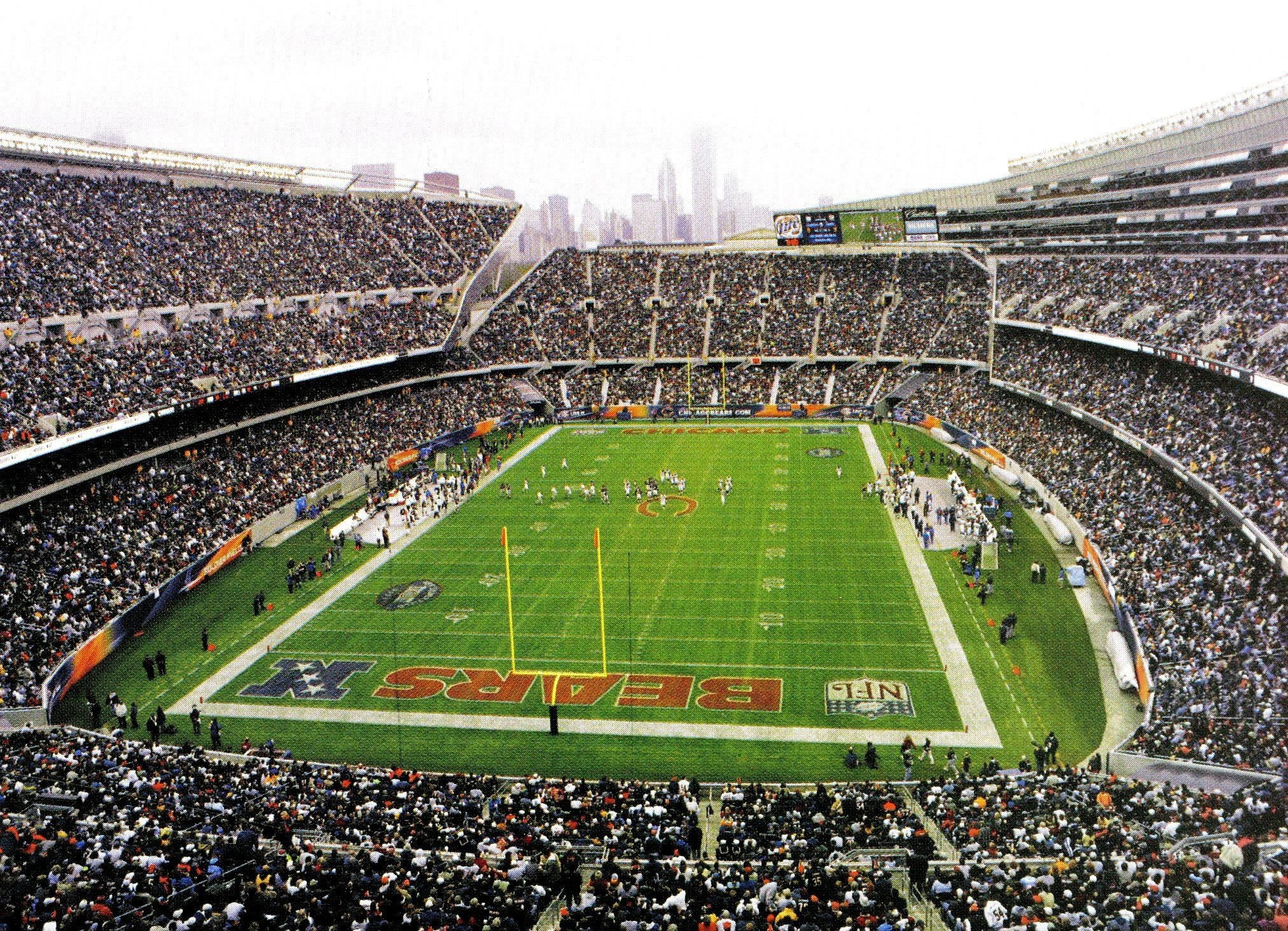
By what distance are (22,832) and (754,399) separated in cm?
5624

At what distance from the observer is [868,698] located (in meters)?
24.5

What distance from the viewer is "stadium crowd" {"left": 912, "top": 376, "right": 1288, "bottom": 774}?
19250 mm

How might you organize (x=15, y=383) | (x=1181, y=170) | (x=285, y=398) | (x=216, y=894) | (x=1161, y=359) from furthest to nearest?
(x=285, y=398), (x=1181, y=170), (x=1161, y=359), (x=15, y=383), (x=216, y=894)

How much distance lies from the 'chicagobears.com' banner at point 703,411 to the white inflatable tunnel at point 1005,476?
18.3 metres

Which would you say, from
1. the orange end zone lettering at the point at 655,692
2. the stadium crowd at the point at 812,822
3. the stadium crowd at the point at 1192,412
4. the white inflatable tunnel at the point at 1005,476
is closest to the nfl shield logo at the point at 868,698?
the orange end zone lettering at the point at 655,692

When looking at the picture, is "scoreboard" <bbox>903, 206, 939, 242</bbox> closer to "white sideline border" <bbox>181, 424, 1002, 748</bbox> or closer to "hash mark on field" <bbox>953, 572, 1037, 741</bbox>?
"hash mark on field" <bbox>953, 572, 1037, 741</bbox>

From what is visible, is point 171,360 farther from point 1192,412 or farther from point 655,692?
point 1192,412

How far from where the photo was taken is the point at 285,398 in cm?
5003

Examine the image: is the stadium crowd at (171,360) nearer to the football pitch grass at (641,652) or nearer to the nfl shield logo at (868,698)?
the football pitch grass at (641,652)

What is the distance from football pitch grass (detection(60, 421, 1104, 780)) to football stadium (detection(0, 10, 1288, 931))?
0.17m

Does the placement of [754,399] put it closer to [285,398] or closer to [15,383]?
[285,398]

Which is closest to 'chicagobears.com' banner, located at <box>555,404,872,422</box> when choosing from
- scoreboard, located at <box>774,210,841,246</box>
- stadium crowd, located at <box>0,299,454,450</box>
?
stadium crowd, located at <box>0,299,454,450</box>

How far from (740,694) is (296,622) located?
50.3ft

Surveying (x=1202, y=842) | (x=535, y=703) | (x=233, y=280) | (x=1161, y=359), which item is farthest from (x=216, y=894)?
(x=233, y=280)
